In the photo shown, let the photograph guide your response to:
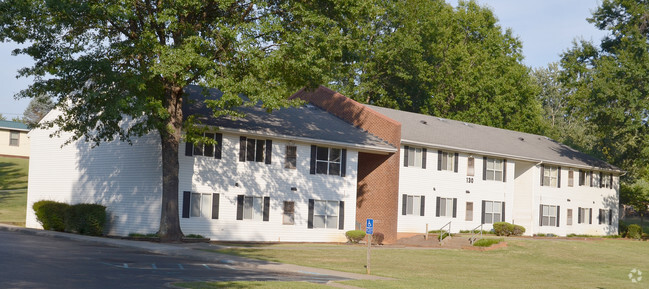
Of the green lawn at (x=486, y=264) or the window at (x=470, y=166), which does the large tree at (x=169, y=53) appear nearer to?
the green lawn at (x=486, y=264)

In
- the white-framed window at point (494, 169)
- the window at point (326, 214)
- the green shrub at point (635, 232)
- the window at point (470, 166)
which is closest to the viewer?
the window at point (326, 214)

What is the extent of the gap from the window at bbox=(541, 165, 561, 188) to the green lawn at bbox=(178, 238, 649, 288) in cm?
976

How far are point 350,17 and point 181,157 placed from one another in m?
10.1

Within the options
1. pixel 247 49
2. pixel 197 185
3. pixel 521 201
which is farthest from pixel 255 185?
pixel 521 201

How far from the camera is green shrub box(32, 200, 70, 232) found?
119 ft

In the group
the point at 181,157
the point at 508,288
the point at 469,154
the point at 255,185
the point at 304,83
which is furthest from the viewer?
the point at 469,154

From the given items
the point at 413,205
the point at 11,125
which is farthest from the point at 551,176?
the point at 11,125

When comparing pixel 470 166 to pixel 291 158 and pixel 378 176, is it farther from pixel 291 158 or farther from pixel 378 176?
pixel 291 158

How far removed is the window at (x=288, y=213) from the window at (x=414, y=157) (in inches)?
333

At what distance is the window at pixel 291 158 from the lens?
37.2 m

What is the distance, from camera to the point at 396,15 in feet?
216

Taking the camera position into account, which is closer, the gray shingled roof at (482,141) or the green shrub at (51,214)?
the green shrub at (51,214)

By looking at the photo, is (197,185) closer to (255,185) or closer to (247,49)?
(255,185)

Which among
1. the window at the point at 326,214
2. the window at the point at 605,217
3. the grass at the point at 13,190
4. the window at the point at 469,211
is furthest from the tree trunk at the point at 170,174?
the window at the point at 605,217
